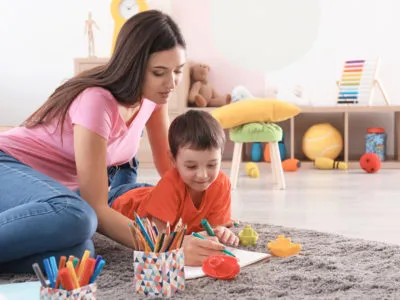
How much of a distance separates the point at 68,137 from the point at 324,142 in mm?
2708

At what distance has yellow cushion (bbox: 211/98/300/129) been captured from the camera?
8.98 ft

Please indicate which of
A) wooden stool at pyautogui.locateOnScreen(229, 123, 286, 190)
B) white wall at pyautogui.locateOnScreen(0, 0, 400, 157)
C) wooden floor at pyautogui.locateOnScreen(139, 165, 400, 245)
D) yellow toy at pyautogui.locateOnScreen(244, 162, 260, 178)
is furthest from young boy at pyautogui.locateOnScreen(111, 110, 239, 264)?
white wall at pyautogui.locateOnScreen(0, 0, 400, 157)

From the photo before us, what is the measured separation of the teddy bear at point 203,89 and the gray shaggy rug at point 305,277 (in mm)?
2717

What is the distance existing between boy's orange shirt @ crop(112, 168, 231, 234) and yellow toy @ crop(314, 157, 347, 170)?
221 cm

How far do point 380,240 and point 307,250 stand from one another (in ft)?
0.93

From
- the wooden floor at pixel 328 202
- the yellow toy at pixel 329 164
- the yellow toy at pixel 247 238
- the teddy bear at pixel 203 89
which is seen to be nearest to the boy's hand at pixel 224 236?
the yellow toy at pixel 247 238

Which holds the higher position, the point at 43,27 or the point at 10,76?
the point at 43,27

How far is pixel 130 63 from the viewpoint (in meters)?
1.32

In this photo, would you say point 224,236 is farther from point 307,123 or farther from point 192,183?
point 307,123

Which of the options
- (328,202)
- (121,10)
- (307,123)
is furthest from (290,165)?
(121,10)

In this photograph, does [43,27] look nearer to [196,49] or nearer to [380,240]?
[196,49]

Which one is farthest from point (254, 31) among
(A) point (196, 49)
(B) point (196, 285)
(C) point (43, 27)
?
(B) point (196, 285)

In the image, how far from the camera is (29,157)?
56.1 inches

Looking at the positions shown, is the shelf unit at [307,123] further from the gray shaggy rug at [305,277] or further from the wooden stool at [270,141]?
the gray shaggy rug at [305,277]
